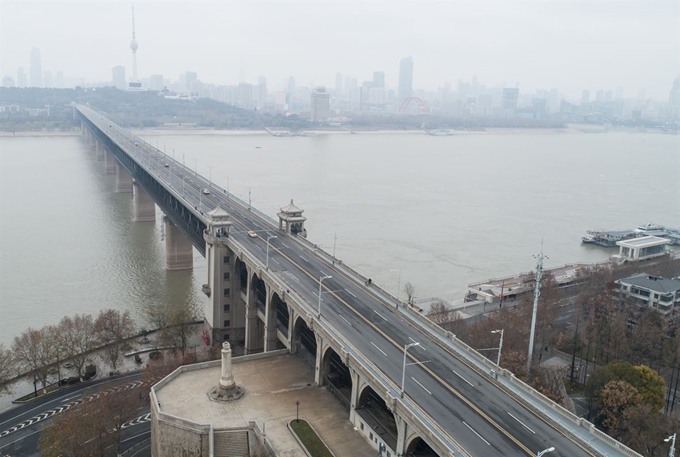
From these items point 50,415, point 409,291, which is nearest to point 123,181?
point 409,291

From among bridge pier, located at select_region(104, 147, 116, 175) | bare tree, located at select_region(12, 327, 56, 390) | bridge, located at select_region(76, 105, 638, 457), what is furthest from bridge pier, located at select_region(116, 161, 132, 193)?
bare tree, located at select_region(12, 327, 56, 390)

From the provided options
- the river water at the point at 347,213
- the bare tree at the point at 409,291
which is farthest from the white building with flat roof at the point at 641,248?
the bare tree at the point at 409,291

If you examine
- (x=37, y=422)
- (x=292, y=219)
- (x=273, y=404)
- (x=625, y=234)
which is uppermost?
(x=292, y=219)

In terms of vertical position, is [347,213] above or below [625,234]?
above

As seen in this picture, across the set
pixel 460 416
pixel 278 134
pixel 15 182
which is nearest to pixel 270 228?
pixel 460 416

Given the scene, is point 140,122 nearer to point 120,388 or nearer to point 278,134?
point 278,134

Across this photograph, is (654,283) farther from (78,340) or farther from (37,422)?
(37,422)

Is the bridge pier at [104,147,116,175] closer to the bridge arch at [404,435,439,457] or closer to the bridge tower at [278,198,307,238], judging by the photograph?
the bridge tower at [278,198,307,238]
